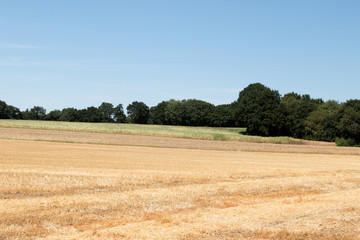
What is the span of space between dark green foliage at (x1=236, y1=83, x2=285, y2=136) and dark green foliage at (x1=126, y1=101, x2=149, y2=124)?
74270mm

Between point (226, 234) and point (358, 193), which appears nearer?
point (226, 234)

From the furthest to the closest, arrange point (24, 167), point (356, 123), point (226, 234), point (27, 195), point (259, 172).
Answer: point (356, 123) → point (259, 172) → point (24, 167) → point (27, 195) → point (226, 234)

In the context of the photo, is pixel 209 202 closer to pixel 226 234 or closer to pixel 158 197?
pixel 158 197

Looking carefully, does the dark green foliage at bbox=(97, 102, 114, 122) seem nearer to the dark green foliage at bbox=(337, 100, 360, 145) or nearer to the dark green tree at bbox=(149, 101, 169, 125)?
the dark green tree at bbox=(149, 101, 169, 125)

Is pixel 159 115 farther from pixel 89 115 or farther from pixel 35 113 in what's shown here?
pixel 35 113

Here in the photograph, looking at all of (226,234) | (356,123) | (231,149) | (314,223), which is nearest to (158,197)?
(226,234)

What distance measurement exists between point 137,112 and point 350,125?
98.7 metres

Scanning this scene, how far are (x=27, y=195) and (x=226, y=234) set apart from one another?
7.80m

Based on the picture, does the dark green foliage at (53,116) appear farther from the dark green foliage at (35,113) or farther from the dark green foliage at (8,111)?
the dark green foliage at (8,111)

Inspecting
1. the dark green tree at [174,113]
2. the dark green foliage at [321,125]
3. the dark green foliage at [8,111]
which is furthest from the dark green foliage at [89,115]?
the dark green foliage at [321,125]

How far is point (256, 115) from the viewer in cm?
8712

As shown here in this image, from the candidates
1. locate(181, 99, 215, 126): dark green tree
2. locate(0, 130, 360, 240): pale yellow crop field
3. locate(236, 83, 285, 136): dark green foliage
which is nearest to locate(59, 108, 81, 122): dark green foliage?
locate(181, 99, 215, 126): dark green tree

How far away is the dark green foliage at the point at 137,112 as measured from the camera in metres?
160

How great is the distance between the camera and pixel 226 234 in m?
10.0
